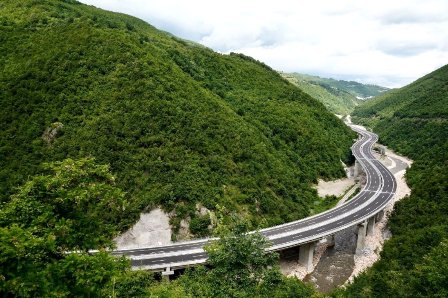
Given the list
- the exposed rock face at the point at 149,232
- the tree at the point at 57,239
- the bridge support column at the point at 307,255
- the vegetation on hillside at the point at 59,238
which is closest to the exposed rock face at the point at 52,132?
the exposed rock face at the point at 149,232

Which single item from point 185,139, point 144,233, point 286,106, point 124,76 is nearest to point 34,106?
point 124,76

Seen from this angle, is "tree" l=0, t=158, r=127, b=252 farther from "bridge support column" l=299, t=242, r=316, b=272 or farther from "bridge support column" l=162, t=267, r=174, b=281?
"bridge support column" l=299, t=242, r=316, b=272

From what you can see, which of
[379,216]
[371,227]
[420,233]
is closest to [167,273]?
[420,233]

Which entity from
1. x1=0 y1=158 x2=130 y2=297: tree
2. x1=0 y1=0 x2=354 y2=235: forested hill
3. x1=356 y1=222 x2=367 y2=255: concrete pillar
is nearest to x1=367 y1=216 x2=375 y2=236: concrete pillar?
x1=356 y1=222 x2=367 y2=255: concrete pillar

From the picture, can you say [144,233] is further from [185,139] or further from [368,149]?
[368,149]

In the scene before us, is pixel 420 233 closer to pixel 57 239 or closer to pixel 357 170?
pixel 57 239

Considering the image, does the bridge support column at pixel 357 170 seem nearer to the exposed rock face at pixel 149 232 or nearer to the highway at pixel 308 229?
the highway at pixel 308 229
